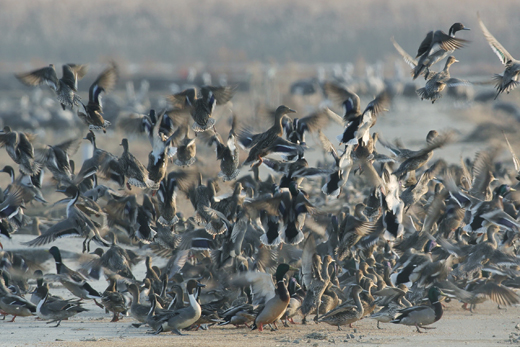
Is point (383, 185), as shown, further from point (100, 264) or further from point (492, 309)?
point (100, 264)

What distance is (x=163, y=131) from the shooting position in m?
10.9

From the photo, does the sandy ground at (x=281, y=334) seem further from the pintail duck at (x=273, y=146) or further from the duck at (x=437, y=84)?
the duck at (x=437, y=84)

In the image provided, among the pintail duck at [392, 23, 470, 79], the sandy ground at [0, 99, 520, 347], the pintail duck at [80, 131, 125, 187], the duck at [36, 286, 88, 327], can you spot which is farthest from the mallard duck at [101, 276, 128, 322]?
the pintail duck at [392, 23, 470, 79]

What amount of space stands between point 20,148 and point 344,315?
18.0 ft

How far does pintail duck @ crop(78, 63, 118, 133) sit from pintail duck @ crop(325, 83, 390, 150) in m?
3.24

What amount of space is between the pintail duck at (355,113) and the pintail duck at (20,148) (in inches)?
183

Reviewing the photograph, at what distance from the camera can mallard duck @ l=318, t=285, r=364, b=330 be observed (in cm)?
926

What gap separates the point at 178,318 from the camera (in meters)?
8.98

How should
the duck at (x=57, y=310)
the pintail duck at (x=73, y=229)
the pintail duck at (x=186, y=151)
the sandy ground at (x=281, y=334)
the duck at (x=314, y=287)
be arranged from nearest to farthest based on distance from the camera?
1. the sandy ground at (x=281, y=334)
2. the duck at (x=314, y=287)
3. the duck at (x=57, y=310)
4. the pintail duck at (x=73, y=229)
5. the pintail duck at (x=186, y=151)

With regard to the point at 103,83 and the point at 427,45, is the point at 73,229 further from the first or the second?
the point at 427,45

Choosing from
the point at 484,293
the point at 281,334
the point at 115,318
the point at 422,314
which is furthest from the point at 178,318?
the point at 484,293

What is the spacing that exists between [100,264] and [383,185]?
4.47 meters

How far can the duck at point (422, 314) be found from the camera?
920 centimetres

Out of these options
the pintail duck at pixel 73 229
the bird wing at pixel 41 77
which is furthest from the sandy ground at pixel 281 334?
the bird wing at pixel 41 77
